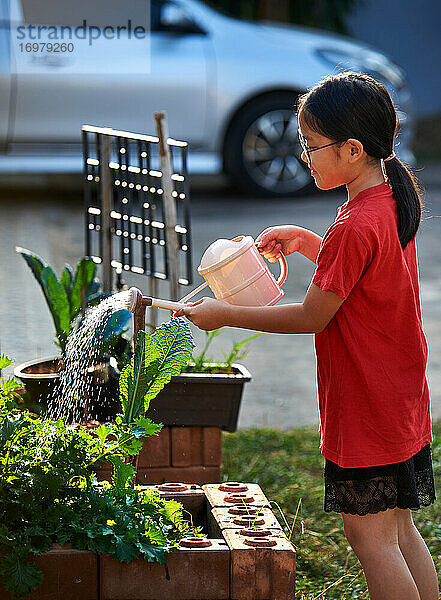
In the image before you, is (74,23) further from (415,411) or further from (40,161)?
(415,411)

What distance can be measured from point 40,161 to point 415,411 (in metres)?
6.32

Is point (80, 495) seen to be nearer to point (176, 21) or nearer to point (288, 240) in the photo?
point (288, 240)

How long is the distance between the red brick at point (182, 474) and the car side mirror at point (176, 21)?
5764 millimetres

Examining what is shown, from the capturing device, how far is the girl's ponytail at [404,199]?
6.97 ft

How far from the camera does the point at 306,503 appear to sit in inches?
131

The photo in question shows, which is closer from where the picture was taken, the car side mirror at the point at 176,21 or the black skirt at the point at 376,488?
the black skirt at the point at 376,488

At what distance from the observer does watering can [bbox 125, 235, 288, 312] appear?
226 centimetres

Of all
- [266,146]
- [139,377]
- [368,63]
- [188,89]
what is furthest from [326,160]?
[368,63]

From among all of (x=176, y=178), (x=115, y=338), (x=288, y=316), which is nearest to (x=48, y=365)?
(x=115, y=338)

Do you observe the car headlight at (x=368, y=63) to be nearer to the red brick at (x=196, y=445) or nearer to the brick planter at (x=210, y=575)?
Result: the red brick at (x=196, y=445)

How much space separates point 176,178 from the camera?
3375 mm

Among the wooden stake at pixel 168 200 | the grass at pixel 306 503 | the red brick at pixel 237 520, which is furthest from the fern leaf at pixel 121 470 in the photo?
the wooden stake at pixel 168 200

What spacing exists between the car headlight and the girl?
6474mm

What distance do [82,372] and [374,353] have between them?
1282mm
